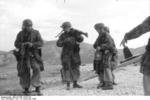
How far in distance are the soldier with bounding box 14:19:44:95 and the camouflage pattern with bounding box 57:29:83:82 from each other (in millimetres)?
1404

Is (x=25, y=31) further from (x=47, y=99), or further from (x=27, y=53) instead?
(x=47, y=99)

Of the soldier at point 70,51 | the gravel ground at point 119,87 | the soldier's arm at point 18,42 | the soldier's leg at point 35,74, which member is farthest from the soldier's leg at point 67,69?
the soldier's arm at point 18,42

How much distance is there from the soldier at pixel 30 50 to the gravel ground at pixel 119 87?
0.62 m

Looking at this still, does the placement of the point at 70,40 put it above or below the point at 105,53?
above

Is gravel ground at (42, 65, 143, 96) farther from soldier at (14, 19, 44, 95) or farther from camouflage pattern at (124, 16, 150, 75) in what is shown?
camouflage pattern at (124, 16, 150, 75)

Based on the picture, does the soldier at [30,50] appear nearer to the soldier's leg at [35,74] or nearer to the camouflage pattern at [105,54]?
the soldier's leg at [35,74]

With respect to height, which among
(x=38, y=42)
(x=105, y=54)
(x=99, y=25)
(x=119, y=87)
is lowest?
(x=119, y=87)

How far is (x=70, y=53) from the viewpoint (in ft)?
38.0

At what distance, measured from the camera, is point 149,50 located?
5.16m

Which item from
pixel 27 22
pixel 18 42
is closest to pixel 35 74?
pixel 18 42

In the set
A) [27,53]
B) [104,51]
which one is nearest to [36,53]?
[27,53]

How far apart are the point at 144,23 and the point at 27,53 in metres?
5.34

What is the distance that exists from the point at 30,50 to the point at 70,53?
5.74 feet

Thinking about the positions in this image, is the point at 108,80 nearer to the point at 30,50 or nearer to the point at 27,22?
the point at 30,50
